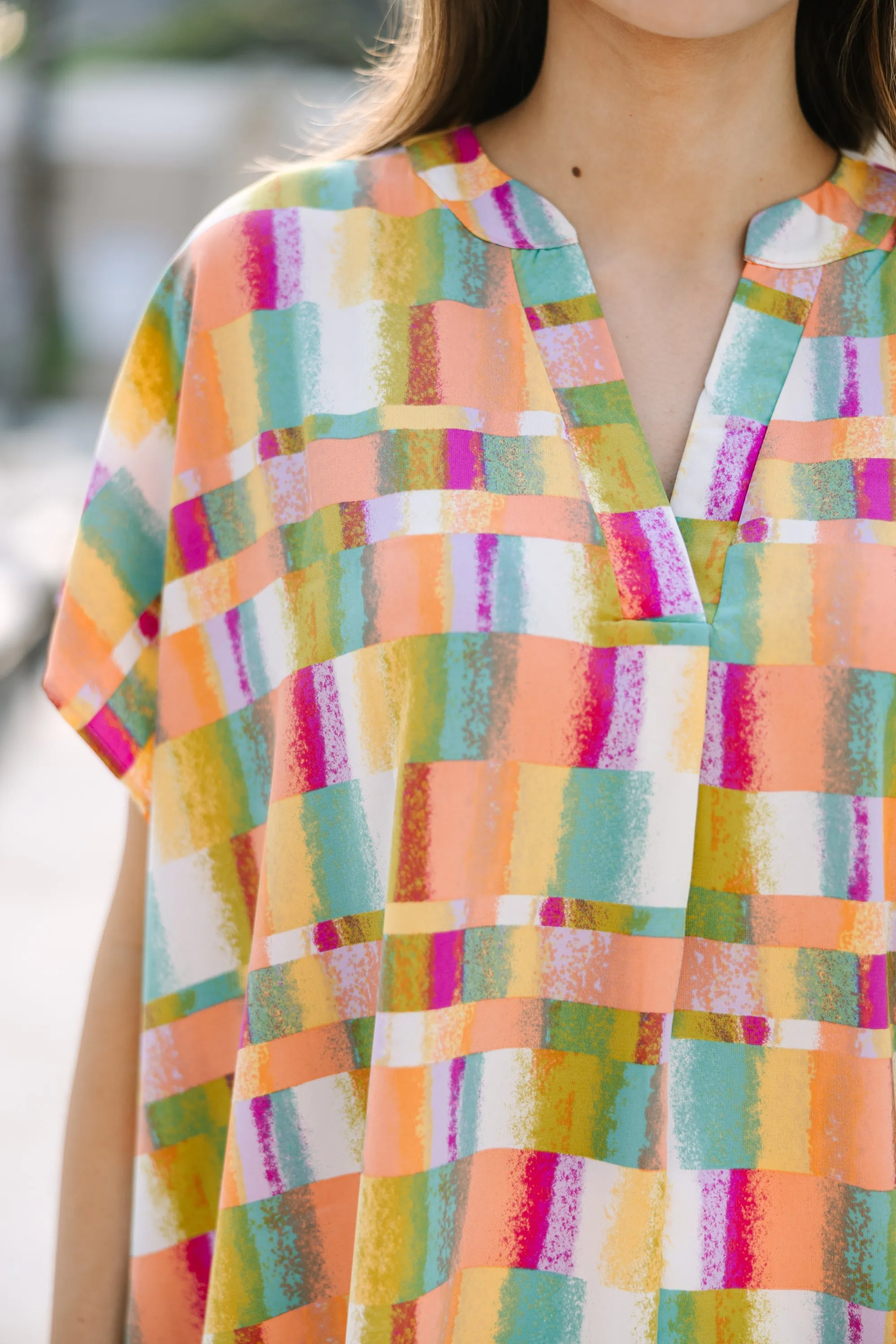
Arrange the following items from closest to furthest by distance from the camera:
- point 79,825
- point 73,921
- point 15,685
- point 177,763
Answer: point 177,763 < point 73,921 < point 79,825 < point 15,685

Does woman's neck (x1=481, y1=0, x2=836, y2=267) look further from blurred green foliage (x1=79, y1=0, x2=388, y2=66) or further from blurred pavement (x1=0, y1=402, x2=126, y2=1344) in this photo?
blurred green foliage (x1=79, y1=0, x2=388, y2=66)

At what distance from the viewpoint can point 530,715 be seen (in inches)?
25.6

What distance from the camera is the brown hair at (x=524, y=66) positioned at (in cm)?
85

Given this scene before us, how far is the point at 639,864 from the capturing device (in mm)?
650

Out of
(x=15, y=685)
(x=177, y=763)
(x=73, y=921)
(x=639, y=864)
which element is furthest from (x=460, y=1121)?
(x=15, y=685)

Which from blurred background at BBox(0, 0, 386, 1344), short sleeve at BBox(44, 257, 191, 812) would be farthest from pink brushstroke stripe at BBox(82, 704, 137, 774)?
blurred background at BBox(0, 0, 386, 1344)

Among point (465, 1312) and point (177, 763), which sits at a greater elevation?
point (177, 763)

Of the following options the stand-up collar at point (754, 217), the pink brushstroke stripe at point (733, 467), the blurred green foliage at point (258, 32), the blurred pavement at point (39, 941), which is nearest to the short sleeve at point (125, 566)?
the stand-up collar at point (754, 217)

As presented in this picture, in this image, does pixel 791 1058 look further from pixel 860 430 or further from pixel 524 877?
pixel 860 430

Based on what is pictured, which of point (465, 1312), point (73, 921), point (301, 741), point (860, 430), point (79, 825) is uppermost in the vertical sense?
point (79, 825)

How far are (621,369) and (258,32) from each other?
1277 centimetres

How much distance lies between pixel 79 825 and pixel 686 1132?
3658 millimetres

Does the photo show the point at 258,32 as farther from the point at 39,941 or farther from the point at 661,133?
the point at 661,133

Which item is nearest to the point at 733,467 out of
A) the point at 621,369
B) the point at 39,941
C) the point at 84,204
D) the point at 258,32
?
the point at 621,369
